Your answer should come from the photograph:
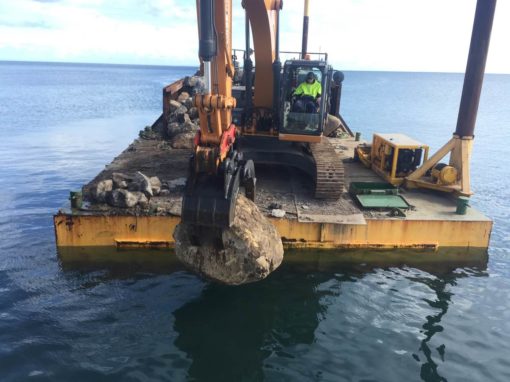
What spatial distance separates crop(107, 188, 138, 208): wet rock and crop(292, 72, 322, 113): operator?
518 cm

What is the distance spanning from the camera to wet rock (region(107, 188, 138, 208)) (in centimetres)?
1083

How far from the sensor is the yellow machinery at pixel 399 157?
13.4 metres

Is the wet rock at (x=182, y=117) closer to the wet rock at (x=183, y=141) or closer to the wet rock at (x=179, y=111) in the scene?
the wet rock at (x=179, y=111)

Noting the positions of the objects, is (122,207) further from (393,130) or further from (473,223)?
(393,130)

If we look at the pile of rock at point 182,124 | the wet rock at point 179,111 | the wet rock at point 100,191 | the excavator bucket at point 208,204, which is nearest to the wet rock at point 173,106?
the pile of rock at point 182,124

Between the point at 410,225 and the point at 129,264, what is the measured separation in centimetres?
728

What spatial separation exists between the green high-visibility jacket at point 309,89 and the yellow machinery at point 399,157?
354cm

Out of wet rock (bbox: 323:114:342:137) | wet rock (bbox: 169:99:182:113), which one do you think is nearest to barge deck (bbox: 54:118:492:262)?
wet rock (bbox: 323:114:342:137)

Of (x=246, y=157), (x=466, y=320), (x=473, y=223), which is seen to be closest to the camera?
(x=466, y=320)

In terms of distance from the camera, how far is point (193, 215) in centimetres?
662

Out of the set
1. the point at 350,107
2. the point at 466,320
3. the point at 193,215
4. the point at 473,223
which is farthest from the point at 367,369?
the point at 350,107

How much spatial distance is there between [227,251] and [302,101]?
6.19m

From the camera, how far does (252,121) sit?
517 inches

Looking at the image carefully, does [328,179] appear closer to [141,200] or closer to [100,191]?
[141,200]
